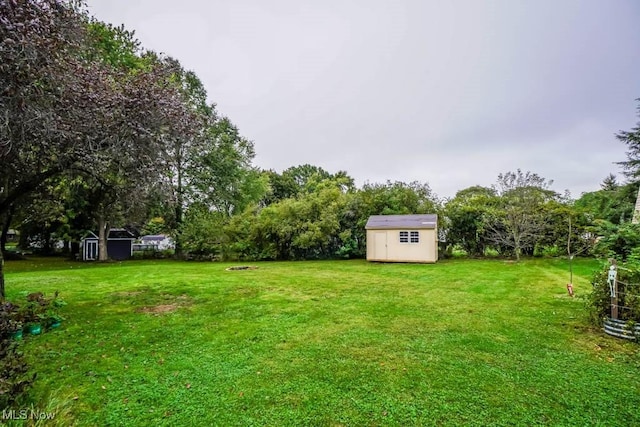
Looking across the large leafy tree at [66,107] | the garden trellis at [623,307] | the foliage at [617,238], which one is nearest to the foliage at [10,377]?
the large leafy tree at [66,107]

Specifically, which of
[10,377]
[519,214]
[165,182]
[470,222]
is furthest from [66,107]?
[519,214]

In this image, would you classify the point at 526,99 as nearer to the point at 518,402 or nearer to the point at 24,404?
the point at 518,402

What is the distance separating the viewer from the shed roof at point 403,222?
1467 centimetres

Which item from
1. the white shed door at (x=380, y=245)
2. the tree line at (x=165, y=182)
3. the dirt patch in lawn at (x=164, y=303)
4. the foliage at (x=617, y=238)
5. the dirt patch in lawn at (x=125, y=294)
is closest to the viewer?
the tree line at (x=165, y=182)

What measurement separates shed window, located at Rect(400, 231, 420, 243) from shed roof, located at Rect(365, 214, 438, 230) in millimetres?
297

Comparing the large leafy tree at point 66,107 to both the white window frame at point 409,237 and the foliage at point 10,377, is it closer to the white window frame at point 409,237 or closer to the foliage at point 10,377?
the foliage at point 10,377

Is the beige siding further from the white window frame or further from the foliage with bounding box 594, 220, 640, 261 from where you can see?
the foliage with bounding box 594, 220, 640, 261

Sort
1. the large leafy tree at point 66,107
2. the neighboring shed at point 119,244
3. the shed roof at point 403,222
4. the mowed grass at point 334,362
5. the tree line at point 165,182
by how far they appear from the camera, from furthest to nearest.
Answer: the neighboring shed at point 119,244
the shed roof at point 403,222
the tree line at point 165,182
the large leafy tree at point 66,107
the mowed grass at point 334,362

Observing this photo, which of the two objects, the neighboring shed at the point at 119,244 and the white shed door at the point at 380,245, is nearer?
the white shed door at the point at 380,245

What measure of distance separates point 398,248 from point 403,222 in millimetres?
1309

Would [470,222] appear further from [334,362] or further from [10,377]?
[10,377]

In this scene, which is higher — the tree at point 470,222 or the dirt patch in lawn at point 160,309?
the tree at point 470,222

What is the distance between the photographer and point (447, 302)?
6496 mm

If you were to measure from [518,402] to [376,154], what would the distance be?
19.6 meters
